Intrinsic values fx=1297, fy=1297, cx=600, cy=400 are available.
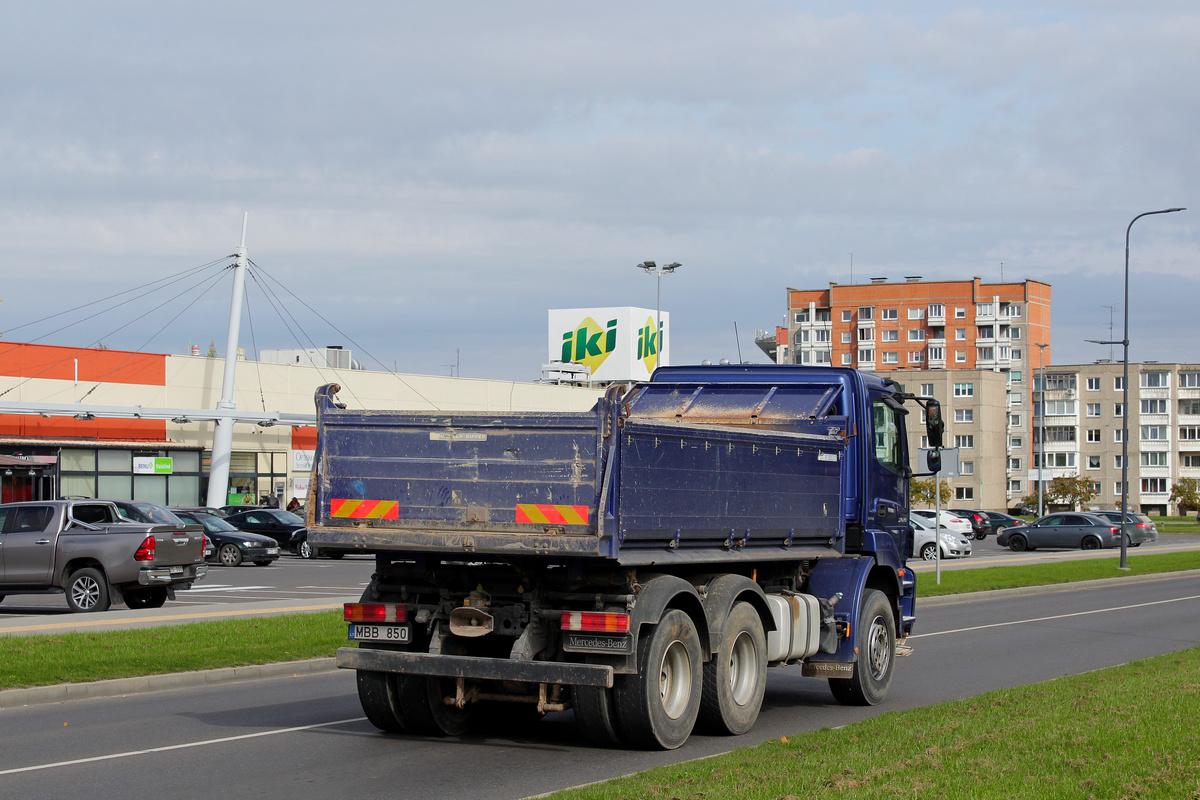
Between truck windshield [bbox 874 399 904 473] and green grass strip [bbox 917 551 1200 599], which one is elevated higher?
truck windshield [bbox 874 399 904 473]

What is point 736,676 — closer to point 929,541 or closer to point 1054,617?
point 1054,617

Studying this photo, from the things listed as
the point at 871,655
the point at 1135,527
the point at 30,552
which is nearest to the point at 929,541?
the point at 1135,527

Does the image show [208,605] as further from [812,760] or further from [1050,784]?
[1050,784]

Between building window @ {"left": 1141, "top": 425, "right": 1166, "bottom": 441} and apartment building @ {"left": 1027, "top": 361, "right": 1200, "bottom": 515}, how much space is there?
0.10 meters

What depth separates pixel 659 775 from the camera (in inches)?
307

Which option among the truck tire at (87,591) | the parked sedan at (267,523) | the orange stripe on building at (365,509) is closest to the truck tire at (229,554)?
the parked sedan at (267,523)

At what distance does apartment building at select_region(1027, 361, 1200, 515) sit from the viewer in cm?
12862

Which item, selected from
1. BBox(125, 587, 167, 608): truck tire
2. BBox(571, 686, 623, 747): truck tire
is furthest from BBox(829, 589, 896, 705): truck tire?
BBox(125, 587, 167, 608): truck tire

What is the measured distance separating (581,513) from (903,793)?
2.70 meters

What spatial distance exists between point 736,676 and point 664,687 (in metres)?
1.12

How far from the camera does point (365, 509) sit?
361 inches

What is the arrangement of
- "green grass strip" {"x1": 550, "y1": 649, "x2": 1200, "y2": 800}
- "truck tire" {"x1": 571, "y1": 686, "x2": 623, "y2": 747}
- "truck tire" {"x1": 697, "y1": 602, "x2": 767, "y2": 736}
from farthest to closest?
"truck tire" {"x1": 697, "y1": 602, "x2": 767, "y2": 736}
"truck tire" {"x1": 571, "y1": 686, "x2": 623, "y2": 747}
"green grass strip" {"x1": 550, "y1": 649, "x2": 1200, "y2": 800}

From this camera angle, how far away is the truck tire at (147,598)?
21562 millimetres

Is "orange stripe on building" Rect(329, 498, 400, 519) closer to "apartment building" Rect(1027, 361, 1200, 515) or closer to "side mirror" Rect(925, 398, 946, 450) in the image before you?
"side mirror" Rect(925, 398, 946, 450)
